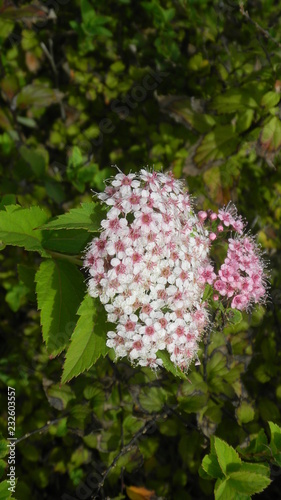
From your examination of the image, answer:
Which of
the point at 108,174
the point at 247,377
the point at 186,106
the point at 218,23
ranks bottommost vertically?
the point at 247,377

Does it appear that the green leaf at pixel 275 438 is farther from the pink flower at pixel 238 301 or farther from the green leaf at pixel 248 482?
the pink flower at pixel 238 301

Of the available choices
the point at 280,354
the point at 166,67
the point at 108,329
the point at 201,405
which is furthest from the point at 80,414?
the point at 166,67

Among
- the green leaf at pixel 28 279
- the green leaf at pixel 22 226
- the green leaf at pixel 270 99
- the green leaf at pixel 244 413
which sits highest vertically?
the green leaf at pixel 270 99

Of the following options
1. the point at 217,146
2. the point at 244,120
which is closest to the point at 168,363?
the point at 217,146

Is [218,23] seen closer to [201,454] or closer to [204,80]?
[204,80]

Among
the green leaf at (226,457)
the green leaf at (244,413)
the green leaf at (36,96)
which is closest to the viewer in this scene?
the green leaf at (226,457)

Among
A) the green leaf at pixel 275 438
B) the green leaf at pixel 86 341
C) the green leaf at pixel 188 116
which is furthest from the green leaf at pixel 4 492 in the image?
the green leaf at pixel 188 116

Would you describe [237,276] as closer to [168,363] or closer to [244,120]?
[168,363]
